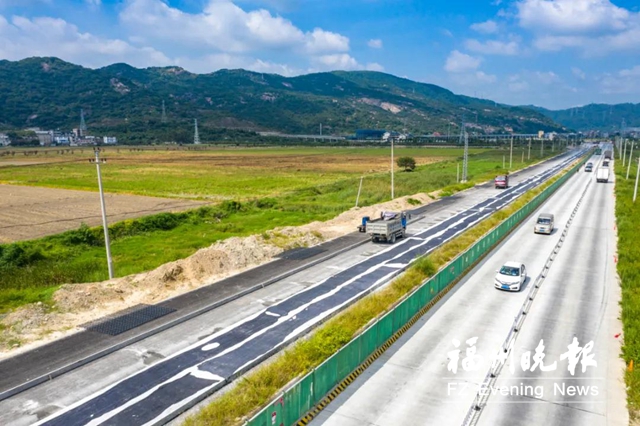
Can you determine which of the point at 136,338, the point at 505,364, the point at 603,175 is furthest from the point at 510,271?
the point at 603,175

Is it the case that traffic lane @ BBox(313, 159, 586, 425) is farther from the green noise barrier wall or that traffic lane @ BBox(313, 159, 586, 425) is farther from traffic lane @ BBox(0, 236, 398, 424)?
traffic lane @ BBox(0, 236, 398, 424)

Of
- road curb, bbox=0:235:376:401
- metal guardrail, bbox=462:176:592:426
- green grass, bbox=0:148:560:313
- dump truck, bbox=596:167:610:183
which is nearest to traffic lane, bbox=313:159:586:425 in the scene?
metal guardrail, bbox=462:176:592:426

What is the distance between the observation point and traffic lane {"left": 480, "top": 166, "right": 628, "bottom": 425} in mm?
16297

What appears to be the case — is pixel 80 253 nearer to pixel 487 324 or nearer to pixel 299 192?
pixel 487 324

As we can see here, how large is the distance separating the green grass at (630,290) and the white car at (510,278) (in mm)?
5737

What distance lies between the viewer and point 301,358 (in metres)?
19.2

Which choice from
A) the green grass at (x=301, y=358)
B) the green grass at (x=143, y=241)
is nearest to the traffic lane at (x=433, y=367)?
the green grass at (x=301, y=358)

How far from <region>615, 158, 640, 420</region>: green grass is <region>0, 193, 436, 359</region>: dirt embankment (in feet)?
79.8

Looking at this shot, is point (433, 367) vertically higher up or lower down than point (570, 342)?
higher up

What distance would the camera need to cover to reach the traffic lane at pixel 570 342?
16297 mm

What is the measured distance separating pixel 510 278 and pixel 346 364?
51.3ft

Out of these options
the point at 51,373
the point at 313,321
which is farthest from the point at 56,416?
the point at 313,321

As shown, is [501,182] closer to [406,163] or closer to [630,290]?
[406,163]

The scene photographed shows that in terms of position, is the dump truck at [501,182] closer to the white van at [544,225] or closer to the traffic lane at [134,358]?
the white van at [544,225]
